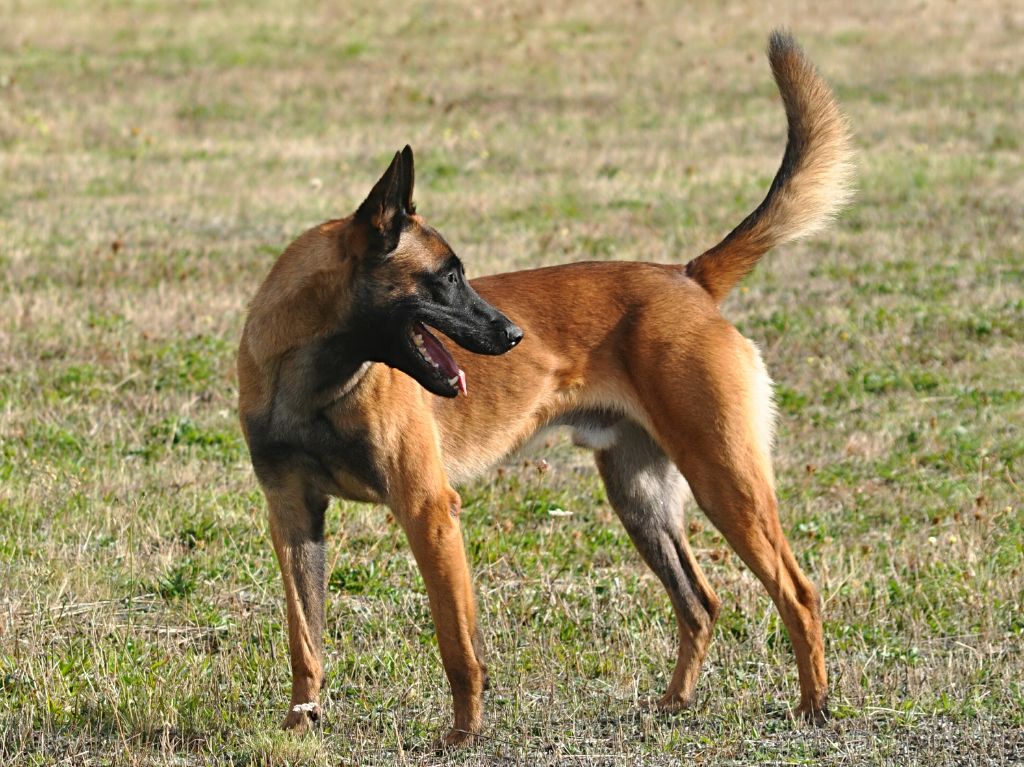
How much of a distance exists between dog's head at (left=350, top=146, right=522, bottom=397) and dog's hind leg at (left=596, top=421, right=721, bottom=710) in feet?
3.25

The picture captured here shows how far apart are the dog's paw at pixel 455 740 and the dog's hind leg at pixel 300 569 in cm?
45

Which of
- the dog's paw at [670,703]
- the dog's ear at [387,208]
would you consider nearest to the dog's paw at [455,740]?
the dog's paw at [670,703]

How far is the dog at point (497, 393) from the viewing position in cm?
455

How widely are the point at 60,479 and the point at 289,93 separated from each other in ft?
49.6

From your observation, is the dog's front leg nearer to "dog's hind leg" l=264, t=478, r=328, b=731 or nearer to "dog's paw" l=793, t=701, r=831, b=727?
"dog's hind leg" l=264, t=478, r=328, b=731

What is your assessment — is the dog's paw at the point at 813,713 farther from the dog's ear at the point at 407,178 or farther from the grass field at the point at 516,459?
the dog's ear at the point at 407,178

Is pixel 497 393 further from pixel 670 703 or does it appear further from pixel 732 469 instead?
pixel 670 703

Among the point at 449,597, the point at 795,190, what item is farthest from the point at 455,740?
the point at 795,190

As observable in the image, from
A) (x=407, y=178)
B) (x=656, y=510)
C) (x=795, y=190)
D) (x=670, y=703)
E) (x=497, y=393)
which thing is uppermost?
(x=407, y=178)

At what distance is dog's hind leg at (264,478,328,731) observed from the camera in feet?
15.6

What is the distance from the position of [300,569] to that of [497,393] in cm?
95

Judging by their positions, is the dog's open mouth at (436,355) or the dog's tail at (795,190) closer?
the dog's open mouth at (436,355)

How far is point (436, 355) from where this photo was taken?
461 cm

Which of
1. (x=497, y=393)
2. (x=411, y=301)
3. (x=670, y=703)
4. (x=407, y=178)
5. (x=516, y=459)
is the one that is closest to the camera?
(x=407, y=178)
